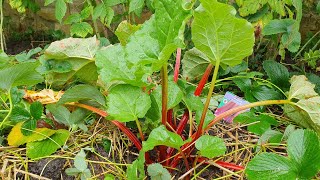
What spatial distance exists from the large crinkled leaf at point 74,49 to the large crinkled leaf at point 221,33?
32 centimetres

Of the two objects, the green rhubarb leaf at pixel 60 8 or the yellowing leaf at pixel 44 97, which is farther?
the green rhubarb leaf at pixel 60 8

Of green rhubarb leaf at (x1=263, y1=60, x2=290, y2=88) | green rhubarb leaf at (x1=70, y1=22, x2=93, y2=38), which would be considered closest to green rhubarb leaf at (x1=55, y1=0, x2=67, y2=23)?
green rhubarb leaf at (x1=70, y1=22, x2=93, y2=38)

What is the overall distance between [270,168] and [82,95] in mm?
462

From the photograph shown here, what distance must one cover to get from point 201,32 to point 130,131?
0.97 feet

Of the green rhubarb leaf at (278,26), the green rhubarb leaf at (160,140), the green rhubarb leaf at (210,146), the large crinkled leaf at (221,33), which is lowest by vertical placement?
the green rhubarb leaf at (210,146)

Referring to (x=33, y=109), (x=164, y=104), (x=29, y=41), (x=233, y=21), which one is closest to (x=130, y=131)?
(x=164, y=104)

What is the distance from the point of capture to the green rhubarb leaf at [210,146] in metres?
0.85

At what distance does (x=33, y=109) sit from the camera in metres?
1.00

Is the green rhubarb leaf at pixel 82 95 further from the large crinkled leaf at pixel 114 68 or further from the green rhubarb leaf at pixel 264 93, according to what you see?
the green rhubarb leaf at pixel 264 93

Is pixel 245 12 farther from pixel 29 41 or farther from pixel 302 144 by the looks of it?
pixel 29 41

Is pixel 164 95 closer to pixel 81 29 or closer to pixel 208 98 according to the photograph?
pixel 208 98

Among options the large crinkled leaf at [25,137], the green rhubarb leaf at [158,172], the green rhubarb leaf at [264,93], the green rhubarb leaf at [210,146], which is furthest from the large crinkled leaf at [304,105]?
the large crinkled leaf at [25,137]

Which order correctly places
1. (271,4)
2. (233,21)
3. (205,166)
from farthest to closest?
(271,4)
(205,166)
(233,21)

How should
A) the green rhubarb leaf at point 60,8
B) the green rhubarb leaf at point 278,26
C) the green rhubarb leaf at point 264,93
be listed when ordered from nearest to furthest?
the green rhubarb leaf at point 264,93
the green rhubarb leaf at point 278,26
the green rhubarb leaf at point 60,8
